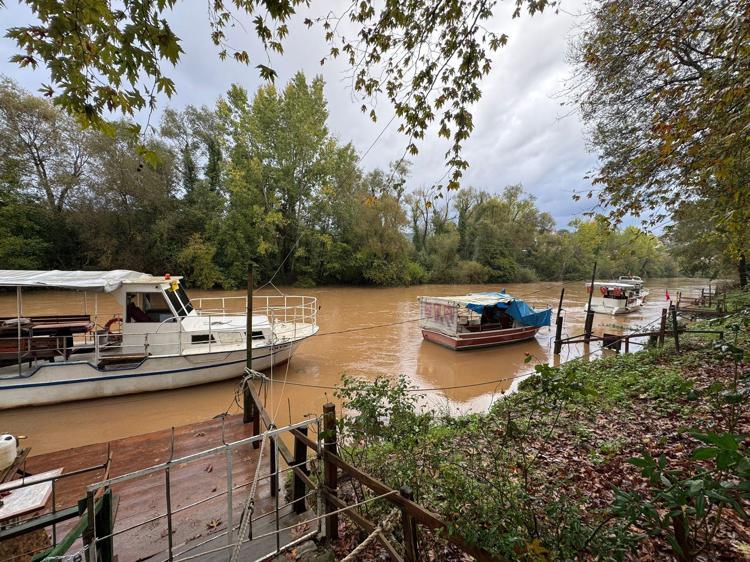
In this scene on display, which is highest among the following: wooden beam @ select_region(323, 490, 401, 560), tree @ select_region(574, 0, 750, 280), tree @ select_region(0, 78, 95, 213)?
tree @ select_region(0, 78, 95, 213)

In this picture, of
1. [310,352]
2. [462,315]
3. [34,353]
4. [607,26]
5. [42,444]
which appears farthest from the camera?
[462,315]

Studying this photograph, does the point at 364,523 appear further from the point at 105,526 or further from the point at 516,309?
the point at 516,309

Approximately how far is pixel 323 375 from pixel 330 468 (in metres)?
7.35

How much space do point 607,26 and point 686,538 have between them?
680 centimetres

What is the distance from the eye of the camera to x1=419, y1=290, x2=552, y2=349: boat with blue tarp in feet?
43.6

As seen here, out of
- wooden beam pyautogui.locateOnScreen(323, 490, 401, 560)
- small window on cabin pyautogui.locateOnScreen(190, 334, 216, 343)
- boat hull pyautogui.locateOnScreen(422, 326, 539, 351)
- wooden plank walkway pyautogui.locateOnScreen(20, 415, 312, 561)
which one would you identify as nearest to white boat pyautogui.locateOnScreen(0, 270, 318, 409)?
small window on cabin pyautogui.locateOnScreen(190, 334, 216, 343)

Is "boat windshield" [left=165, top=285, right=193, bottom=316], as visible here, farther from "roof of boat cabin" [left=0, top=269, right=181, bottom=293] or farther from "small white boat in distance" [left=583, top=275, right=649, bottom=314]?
"small white boat in distance" [left=583, top=275, right=649, bottom=314]

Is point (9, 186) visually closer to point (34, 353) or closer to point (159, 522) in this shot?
point (34, 353)

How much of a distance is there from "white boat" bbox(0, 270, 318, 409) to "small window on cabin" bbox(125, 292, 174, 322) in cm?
2

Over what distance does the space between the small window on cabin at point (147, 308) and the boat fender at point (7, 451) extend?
494 cm

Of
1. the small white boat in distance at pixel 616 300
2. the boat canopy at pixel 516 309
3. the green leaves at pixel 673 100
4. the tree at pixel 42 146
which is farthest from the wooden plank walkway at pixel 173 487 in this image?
the tree at pixel 42 146

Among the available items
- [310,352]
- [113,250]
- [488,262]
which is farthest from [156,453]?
[488,262]

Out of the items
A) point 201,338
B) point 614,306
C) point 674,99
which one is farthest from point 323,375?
point 614,306

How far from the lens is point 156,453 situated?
459 cm
